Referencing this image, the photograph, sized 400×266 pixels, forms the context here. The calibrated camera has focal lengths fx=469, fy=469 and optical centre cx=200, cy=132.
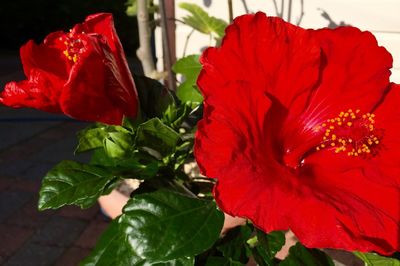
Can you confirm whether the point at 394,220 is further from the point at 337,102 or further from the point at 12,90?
the point at 12,90

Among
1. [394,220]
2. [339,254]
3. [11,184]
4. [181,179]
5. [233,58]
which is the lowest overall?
[11,184]

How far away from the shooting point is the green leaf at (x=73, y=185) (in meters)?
0.69

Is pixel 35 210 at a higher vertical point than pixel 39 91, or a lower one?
lower

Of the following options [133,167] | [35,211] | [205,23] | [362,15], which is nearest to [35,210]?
[35,211]

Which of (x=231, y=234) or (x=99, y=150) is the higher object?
(x=99, y=150)

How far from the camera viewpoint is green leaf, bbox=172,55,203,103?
107 cm

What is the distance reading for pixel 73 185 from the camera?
2.34 feet

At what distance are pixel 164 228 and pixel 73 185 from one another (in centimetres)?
17

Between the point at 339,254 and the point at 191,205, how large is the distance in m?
0.67

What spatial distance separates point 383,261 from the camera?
0.75 metres

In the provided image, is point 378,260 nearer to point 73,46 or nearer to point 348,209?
point 348,209

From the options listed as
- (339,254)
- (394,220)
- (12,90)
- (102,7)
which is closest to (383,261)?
(394,220)

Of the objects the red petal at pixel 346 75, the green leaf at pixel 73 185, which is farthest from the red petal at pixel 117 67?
the red petal at pixel 346 75

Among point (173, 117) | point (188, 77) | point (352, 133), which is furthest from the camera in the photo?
point (188, 77)
